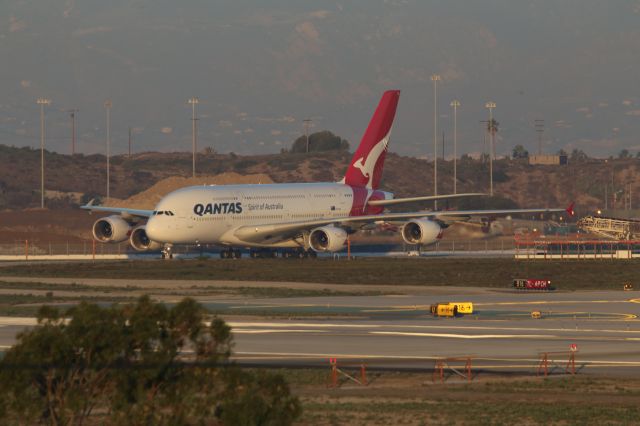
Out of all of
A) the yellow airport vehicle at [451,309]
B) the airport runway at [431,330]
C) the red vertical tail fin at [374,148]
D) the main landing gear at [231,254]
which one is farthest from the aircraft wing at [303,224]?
the yellow airport vehicle at [451,309]

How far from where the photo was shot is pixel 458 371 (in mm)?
32375

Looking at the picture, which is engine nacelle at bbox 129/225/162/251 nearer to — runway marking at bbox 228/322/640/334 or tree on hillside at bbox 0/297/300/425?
runway marking at bbox 228/322/640/334

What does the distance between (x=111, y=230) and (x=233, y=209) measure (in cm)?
993

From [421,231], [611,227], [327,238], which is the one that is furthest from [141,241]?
[611,227]

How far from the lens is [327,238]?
80.8 m

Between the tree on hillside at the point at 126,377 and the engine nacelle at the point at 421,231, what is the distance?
62.7 meters

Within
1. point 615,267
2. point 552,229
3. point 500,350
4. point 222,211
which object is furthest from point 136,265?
point 552,229

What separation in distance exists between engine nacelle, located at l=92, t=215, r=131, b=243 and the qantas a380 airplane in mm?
66

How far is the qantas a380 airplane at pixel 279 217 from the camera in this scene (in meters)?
79.5

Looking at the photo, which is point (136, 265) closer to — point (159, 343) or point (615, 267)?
point (615, 267)

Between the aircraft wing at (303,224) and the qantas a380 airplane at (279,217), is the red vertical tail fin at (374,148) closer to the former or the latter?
the qantas a380 airplane at (279,217)

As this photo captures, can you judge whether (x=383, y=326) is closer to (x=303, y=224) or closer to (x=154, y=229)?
(x=154, y=229)

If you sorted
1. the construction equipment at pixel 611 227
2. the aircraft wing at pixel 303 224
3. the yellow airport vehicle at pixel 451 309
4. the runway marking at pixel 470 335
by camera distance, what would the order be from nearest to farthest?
the runway marking at pixel 470 335 < the yellow airport vehicle at pixel 451 309 < the aircraft wing at pixel 303 224 < the construction equipment at pixel 611 227

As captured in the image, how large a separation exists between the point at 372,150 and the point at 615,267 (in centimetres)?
2230
